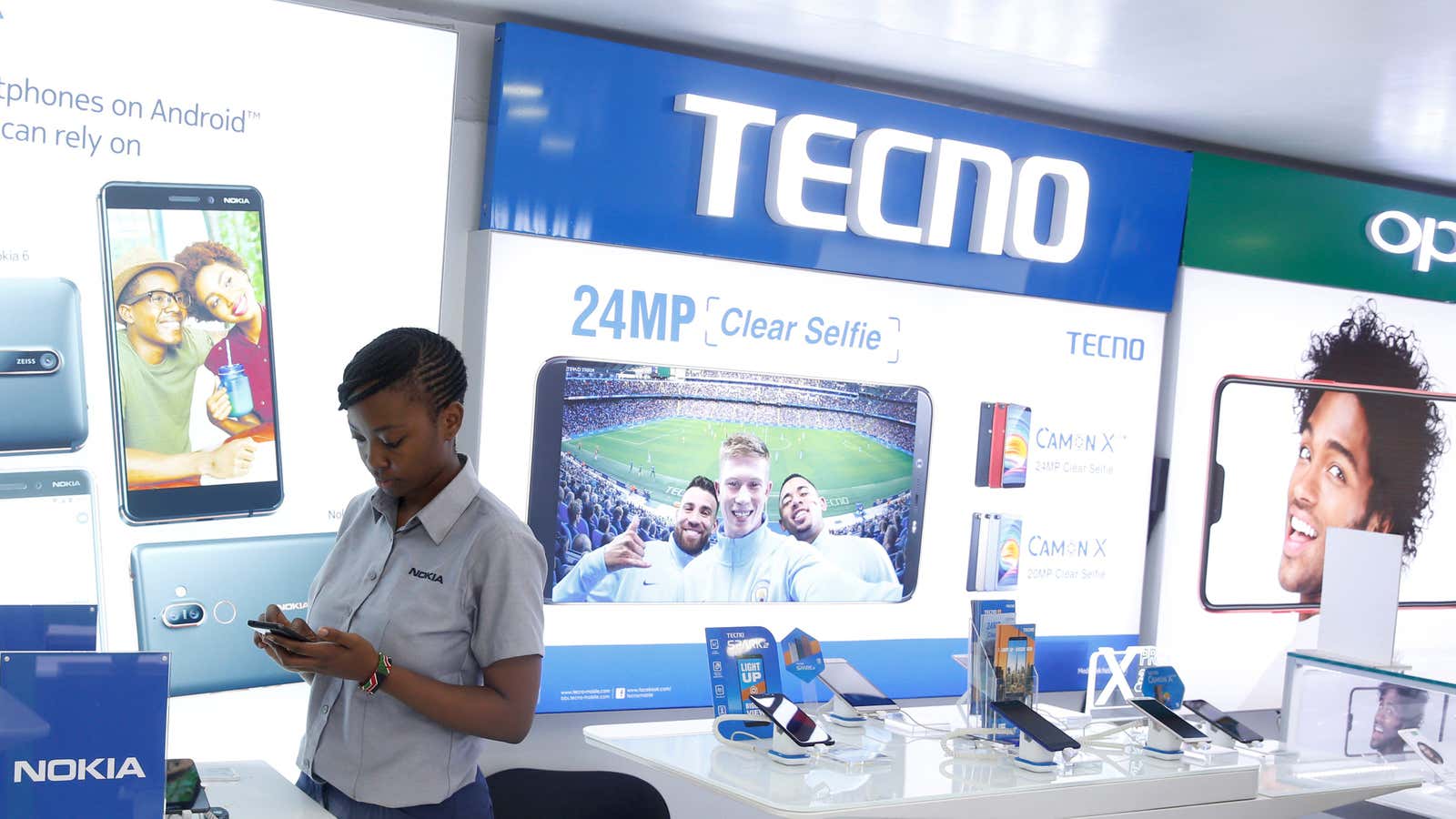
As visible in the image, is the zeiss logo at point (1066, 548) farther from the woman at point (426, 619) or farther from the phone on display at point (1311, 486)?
the woman at point (426, 619)

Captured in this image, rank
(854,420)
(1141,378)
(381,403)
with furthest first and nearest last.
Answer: (1141,378) → (854,420) → (381,403)

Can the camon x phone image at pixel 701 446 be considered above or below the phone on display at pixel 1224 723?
A: above

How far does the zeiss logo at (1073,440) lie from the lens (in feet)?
17.6

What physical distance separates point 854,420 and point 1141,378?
56.5 inches

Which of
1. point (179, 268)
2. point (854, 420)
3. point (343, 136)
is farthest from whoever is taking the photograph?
point (854, 420)

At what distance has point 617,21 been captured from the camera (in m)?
4.48

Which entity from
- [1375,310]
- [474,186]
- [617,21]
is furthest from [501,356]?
[1375,310]

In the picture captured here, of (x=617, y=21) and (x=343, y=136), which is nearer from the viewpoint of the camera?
(x=343, y=136)

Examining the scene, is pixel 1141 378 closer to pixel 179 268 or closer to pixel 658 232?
→ pixel 658 232

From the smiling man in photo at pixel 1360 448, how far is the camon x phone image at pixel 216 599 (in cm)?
428

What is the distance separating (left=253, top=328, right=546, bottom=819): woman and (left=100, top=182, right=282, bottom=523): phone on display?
1.65 meters

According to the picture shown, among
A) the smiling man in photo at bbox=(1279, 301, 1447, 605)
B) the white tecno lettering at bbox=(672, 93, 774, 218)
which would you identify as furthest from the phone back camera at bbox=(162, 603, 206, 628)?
the smiling man in photo at bbox=(1279, 301, 1447, 605)

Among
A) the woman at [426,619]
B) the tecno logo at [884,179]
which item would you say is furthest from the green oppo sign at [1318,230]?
the woman at [426,619]

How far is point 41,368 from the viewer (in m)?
3.61
